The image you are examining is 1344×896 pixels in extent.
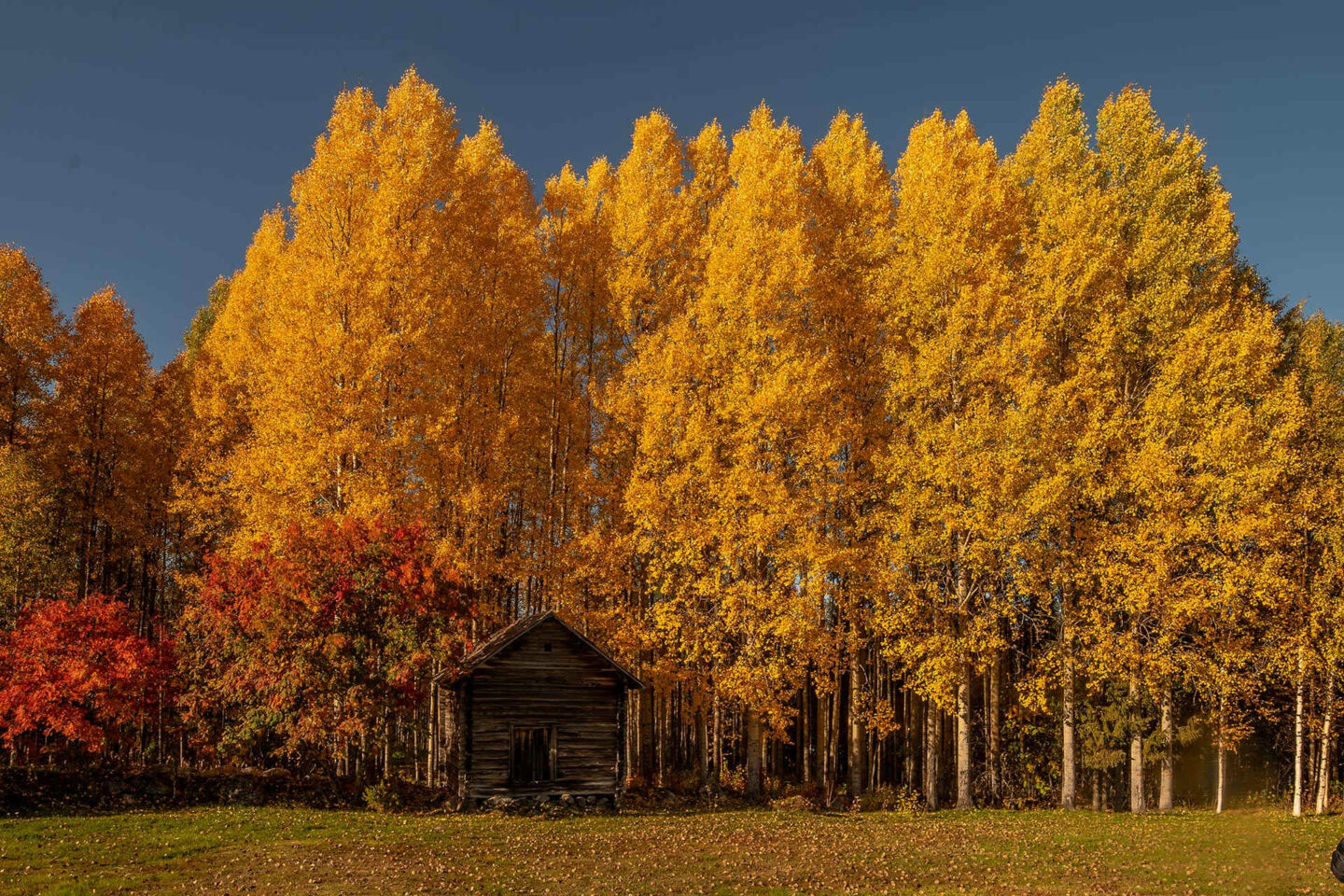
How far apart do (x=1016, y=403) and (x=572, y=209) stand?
1550cm

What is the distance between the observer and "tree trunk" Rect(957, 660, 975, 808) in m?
23.2

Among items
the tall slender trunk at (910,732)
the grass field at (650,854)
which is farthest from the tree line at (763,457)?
the grass field at (650,854)

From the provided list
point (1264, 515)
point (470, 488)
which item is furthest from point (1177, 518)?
point (470, 488)

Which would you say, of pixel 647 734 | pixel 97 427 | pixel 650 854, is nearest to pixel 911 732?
pixel 647 734

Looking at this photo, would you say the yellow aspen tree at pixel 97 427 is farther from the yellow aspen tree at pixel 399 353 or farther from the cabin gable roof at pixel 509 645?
the cabin gable roof at pixel 509 645

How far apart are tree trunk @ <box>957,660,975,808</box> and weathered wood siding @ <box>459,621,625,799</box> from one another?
9188mm

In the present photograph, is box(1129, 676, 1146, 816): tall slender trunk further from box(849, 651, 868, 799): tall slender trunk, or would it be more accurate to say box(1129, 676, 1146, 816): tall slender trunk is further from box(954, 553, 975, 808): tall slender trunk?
box(849, 651, 868, 799): tall slender trunk

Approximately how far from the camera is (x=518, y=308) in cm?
2736

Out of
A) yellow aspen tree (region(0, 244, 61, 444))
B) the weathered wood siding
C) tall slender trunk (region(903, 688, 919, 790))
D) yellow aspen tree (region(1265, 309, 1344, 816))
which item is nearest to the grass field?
the weathered wood siding

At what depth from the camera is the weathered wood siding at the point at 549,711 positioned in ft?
77.2

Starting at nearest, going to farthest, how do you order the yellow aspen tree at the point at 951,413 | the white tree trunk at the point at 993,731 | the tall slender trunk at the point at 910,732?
the yellow aspen tree at the point at 951,413 → the white tree trunk at the point at 993,731 → the tall slender trunk at the point at 910,732

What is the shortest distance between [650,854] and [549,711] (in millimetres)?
7834

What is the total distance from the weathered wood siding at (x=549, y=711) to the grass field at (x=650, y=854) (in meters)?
1.97

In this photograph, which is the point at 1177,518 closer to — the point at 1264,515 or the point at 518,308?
the point at 1264,515
